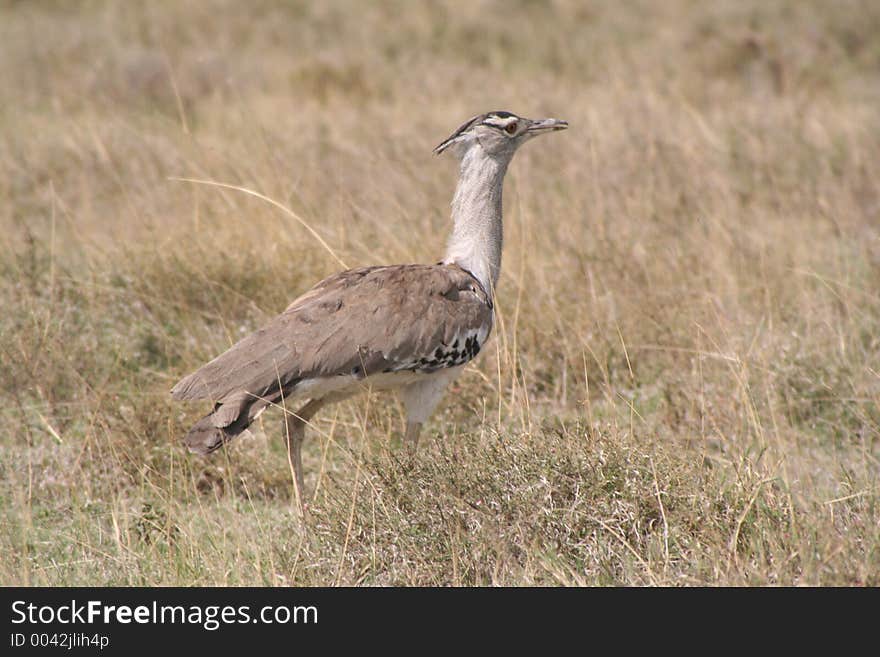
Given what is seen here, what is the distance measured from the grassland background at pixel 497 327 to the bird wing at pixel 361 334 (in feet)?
0.72

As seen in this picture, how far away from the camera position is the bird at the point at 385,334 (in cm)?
343

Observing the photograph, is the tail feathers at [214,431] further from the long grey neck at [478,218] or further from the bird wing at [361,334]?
the long grey neck at [478,218]

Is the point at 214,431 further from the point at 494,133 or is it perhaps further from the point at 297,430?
the point at 494,133

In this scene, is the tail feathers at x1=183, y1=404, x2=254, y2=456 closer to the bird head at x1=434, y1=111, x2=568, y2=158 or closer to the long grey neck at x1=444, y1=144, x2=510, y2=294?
the long grey neck at x1=444, y1=144, x2=510, y2=294

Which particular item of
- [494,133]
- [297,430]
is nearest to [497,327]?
[494,133]

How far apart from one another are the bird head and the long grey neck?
0.10 feet

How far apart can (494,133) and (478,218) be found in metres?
0.34

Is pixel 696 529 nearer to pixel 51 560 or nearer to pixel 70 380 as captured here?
pixel 51 560

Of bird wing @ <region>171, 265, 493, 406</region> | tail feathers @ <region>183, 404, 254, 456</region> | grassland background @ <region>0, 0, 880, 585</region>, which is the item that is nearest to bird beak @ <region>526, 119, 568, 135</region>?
bird wing @ <region>171, 265, 493, 406</region>

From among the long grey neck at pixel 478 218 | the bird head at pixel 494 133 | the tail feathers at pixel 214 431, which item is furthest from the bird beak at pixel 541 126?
the tail feathers at pixel 214 431

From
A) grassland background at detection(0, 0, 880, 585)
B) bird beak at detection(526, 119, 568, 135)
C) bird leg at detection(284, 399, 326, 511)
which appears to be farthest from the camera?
bird beak at detection(526, 119, 568, 135)

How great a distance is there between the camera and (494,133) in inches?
166

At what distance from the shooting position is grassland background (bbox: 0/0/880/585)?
318 centimetres
